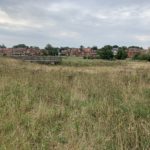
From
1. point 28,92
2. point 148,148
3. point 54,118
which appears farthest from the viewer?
point 28,92

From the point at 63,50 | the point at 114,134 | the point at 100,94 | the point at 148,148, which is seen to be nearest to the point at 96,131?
the point at 114,134

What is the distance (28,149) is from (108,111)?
2104mm

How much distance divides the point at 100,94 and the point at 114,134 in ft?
11.1

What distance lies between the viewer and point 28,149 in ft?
14.1

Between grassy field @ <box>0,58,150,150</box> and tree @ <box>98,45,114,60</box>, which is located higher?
grassy field @ <box>0,58,150,150</box>

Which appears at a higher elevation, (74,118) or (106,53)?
(74,118)

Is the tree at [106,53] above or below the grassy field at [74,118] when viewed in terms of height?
below

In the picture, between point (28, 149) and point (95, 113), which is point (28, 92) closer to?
point (95, 113)

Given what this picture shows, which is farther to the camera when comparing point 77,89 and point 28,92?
point 77,89

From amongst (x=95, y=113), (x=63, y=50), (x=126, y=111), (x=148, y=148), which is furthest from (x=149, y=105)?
(x=63, y=50)

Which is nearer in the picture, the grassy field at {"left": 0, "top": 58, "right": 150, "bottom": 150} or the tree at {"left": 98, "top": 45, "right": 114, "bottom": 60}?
the grassy field at {"left": 0, "top": 58, "right": 150, "bottom": 150}

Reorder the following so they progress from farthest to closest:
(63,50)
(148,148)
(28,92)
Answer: (63,50) < (28,92) < (148,148)

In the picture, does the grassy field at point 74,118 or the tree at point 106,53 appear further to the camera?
the tree at point 106,53

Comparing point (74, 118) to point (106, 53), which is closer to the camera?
point (74, 118)
